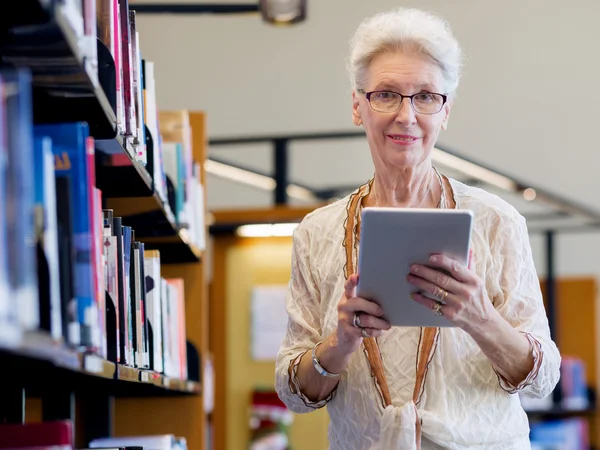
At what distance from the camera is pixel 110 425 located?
303 cm

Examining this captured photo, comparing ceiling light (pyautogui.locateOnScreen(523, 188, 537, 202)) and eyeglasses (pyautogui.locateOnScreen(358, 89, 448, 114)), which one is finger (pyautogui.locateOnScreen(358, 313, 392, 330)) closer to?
eyeglasses (pyautogui.locateOnScreen(358, 89, 448, 114))

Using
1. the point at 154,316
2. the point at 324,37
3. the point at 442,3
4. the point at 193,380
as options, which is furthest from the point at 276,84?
the point at 154,316

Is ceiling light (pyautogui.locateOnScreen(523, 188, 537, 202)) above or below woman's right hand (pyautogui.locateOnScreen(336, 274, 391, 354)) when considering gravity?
above

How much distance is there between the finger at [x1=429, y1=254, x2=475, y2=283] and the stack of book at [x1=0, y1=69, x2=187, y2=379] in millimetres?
563

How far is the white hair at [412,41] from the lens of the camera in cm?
193

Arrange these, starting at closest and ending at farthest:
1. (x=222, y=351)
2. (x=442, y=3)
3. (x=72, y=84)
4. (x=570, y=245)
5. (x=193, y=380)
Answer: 1. (x=72, y=84)
2. (x=193, y=380)
3. (x=222, y=351)
4. (x=442, y=3)
5. (x=570, y=245)

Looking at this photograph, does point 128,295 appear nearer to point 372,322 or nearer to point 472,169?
point 372,322

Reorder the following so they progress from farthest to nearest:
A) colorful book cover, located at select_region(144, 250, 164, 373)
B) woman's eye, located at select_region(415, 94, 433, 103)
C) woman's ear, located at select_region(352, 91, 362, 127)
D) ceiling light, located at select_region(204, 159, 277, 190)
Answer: ceiling light, located at select_region(204, 159, 277, 190) < colorful book cover, located at select_region(144, 250, 164, 373) < woman's ear, located at select_region(352, 91, 362, 127) < woman's eye, located at select_region(415, 94, 433, 103)

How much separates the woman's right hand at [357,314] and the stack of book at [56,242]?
1.35 feet

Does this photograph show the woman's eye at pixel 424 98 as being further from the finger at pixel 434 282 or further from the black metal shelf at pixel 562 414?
the black metal shelf at pixel 562 414

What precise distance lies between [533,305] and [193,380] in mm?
1782

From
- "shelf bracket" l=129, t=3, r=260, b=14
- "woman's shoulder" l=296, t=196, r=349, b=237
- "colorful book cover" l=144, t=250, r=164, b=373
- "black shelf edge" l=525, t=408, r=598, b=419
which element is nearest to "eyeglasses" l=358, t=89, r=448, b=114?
"woman's shoulder" l=296, t=196, r=349, b=237

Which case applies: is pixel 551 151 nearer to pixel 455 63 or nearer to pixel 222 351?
pixel 222 351

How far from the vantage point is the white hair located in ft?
6.34
